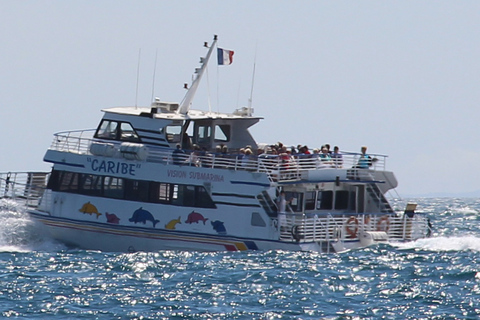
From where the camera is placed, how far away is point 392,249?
29906 millimetres

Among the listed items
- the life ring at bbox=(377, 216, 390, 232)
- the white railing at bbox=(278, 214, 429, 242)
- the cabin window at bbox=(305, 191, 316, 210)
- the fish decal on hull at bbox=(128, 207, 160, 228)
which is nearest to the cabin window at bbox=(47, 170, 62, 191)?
the fish decal on hull at bbox=(128, 207, 160, 228)

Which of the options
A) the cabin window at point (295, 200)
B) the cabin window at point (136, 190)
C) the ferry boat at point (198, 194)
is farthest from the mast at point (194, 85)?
the cabin window at point (295, 200)

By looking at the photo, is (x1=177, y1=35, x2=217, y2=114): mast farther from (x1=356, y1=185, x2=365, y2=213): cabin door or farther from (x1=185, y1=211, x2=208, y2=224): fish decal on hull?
(x1=356, y1=185, x2=365, y2=213): cabin door

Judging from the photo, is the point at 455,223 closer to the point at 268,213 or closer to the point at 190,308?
the point at 268,213

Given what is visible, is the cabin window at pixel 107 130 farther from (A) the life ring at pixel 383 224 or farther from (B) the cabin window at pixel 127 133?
(A) the life ring at pixel 383 224

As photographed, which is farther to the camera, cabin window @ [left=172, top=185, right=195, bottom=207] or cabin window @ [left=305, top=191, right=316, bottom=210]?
cabin window @ [left=305, top=191, right=316, bottom=210]

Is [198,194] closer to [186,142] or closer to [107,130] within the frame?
[186,142]

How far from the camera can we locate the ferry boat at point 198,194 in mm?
29672

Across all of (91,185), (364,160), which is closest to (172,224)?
(91,185)

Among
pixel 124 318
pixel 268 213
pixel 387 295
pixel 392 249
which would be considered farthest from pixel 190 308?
pixel 392 249

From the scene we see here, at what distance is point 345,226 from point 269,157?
3.22 metres

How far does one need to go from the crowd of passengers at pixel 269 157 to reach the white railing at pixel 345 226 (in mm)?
1691

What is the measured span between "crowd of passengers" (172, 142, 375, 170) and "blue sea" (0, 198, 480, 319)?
2.88 m

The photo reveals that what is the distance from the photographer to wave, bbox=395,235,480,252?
3025 centimetres
